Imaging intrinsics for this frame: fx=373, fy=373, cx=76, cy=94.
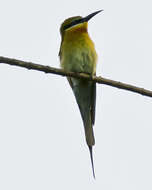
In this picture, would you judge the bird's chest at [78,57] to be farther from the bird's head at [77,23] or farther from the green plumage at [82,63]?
the bird's head at [77,23]

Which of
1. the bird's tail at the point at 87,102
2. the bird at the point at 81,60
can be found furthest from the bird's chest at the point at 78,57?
the bird's tail at the point at 87,102

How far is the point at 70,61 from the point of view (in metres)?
4.11

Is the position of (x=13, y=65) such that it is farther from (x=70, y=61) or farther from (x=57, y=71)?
(x=70, y=61)

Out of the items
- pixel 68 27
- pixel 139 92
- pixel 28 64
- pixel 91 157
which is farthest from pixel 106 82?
pixel 68 27

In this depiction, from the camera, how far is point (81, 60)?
4.07m

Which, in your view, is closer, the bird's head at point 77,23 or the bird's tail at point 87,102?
the bird's tail at point 87,102

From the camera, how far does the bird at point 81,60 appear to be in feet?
13.4

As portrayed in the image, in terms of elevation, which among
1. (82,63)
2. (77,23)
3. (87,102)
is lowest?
(87,102)

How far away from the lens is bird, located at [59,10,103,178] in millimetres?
4074

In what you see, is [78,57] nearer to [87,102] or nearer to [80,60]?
[80,60]

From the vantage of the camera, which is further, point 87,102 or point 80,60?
point 87,102

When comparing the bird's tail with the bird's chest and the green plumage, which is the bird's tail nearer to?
the green plumage

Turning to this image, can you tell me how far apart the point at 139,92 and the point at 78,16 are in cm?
186

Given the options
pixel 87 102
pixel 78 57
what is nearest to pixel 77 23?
pixel 78 57
